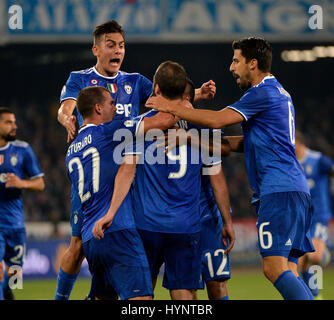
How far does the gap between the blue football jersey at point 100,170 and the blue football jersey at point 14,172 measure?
3307 mm

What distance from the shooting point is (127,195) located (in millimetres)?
4980

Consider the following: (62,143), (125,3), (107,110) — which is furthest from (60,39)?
(107,110)

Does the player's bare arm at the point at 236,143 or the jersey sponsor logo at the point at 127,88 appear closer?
the player's bare arm at the point at 236,143

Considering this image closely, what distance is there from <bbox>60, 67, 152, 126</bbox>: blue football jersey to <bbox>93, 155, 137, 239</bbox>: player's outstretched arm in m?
1.60

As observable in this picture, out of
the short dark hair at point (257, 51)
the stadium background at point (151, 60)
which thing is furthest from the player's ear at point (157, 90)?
the stadium background at point (151, 60)

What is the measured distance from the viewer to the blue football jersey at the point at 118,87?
21.1 feet

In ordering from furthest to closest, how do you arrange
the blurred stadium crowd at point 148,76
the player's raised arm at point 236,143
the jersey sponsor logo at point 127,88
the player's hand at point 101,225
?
the blurred stadium crowd at point 148,76 → the jersey sponsor logo at point 127,88 → the player's raised arm at point 236,143 → the player's hand at point 101,225

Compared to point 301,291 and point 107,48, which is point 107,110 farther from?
point 301,291

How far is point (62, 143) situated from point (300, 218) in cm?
1704

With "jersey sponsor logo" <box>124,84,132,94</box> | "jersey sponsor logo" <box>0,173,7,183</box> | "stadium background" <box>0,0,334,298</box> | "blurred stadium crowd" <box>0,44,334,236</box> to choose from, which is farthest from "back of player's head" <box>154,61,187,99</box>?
"blurred stadium crowd" <box>0,44,334,236</box>

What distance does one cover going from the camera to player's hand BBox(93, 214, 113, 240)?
15.2 ft

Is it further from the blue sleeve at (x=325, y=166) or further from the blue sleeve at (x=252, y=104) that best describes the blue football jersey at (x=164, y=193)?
the blue sleeve at (x=325, y=166)
